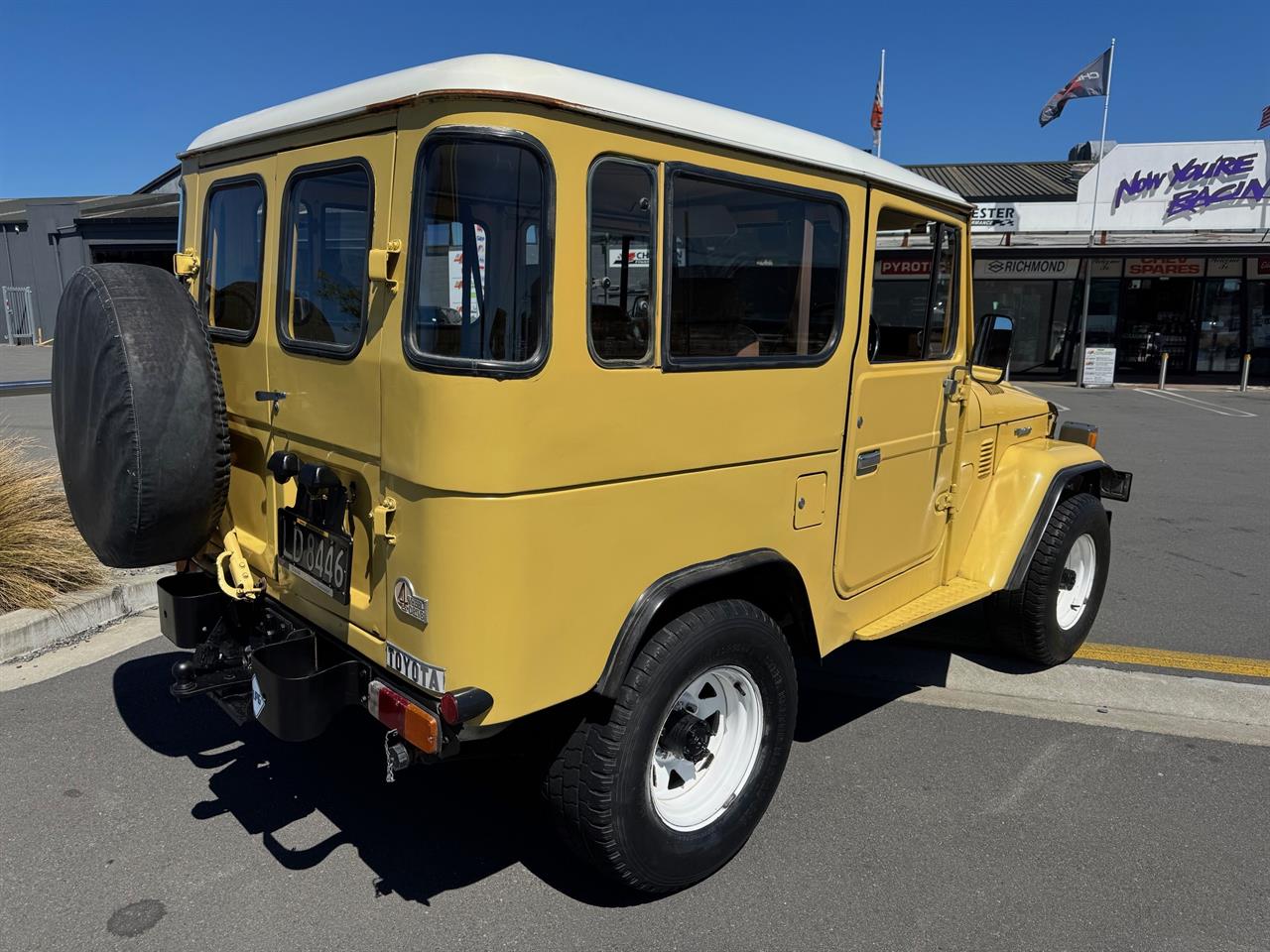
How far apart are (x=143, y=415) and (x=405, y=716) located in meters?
1.16

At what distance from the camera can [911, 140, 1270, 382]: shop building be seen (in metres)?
20.7

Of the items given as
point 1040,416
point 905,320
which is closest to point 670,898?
point 905,320

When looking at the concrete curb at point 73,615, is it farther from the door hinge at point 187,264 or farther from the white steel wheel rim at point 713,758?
the white steel wheel rim at point 713,758

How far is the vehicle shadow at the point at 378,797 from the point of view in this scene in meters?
2.98

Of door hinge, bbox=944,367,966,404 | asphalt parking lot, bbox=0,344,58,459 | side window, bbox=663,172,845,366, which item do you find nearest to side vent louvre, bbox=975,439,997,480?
door hinge, bbox=944,367,966,404

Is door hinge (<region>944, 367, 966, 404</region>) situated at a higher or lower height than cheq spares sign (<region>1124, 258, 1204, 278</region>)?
lower

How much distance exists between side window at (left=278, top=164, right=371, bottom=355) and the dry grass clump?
3.00m

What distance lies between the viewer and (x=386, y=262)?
2.29 meters

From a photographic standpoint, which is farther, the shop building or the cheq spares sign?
the cheq spares sign

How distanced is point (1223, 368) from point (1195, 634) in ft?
66.8

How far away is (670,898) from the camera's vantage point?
287 cm

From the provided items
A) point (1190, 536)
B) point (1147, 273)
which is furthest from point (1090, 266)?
point (1190, 536)

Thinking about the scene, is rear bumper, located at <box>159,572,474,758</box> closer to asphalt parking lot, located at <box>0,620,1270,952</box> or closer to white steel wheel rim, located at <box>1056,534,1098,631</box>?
asphalt parking lot, located at <box>0,620,1270,952</box>

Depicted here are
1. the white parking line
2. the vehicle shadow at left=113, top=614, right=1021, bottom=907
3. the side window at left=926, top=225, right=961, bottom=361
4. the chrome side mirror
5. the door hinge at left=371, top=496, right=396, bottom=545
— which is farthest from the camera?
the white parking line
